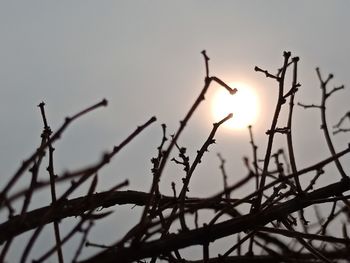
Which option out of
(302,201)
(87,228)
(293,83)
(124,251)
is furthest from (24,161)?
(293,83)

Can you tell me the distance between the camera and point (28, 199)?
1.82 metres

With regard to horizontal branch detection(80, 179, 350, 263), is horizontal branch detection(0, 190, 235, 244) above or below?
above

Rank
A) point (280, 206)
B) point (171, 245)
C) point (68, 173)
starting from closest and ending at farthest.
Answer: point (68, 173) < point (171, 245) < point (280, 206)

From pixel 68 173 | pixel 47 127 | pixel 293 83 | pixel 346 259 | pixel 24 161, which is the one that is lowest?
pixel 346 259

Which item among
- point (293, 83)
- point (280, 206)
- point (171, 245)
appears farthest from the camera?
point (293, 83)

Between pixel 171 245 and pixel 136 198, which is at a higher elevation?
pixel 136 198

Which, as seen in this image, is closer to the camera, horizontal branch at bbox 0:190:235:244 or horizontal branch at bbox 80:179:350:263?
horizontal branch at bbox 80:179:350:263

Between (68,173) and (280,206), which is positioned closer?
(68,173)

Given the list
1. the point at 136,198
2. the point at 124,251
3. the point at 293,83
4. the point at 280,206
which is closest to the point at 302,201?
the point at 280,206

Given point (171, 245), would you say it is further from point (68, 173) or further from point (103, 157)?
point (68, 173)

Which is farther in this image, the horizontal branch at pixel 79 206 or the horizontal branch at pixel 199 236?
Answer: the horizontal branch at pixel 79 206

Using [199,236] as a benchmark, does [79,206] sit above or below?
Result: above

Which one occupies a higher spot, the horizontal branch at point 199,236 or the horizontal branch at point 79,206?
the horizontal branch at point 79,206

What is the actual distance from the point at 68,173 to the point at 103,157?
1.00 ft
